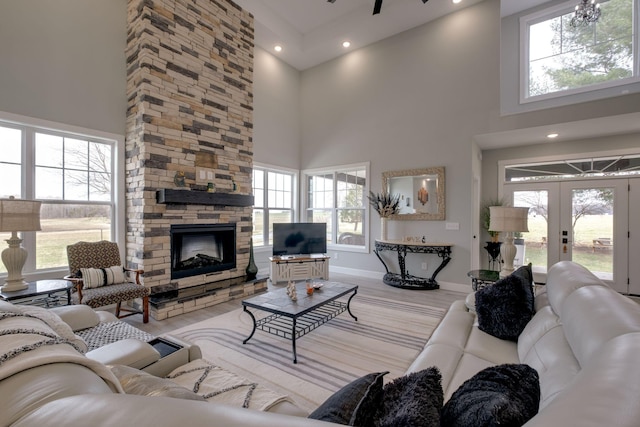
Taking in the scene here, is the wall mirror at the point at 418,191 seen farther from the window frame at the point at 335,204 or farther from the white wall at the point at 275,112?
the white wall at the point at 275,112

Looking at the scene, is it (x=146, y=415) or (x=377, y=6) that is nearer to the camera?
(x=146, y=415)

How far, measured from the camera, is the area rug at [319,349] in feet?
7.18

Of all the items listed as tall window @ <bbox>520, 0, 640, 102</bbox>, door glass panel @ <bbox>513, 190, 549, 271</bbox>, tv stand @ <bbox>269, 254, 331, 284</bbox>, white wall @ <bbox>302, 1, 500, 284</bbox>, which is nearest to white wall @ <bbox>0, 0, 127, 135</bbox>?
tv stand @ <bbox>269, 254, 331, 284</bbox>

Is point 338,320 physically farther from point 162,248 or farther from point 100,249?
point 100,249

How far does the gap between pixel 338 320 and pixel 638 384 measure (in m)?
3.04

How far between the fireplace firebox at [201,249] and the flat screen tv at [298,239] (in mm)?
813

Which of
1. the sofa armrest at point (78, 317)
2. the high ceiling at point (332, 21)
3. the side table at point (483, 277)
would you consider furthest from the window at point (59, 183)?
the side table at point (483, 277)

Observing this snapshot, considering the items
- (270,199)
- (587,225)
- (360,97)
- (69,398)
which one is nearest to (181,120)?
(270,199)

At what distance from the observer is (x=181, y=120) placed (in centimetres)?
405

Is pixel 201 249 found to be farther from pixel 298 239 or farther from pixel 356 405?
pixel 356 405

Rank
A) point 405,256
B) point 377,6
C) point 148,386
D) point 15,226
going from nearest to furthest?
point 148,386 → point 15,226 → point 377,6 → point 405,256

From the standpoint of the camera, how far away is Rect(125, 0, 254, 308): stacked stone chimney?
3709 mm

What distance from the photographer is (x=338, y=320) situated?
3379 mm

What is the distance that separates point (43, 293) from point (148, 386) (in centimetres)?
250
